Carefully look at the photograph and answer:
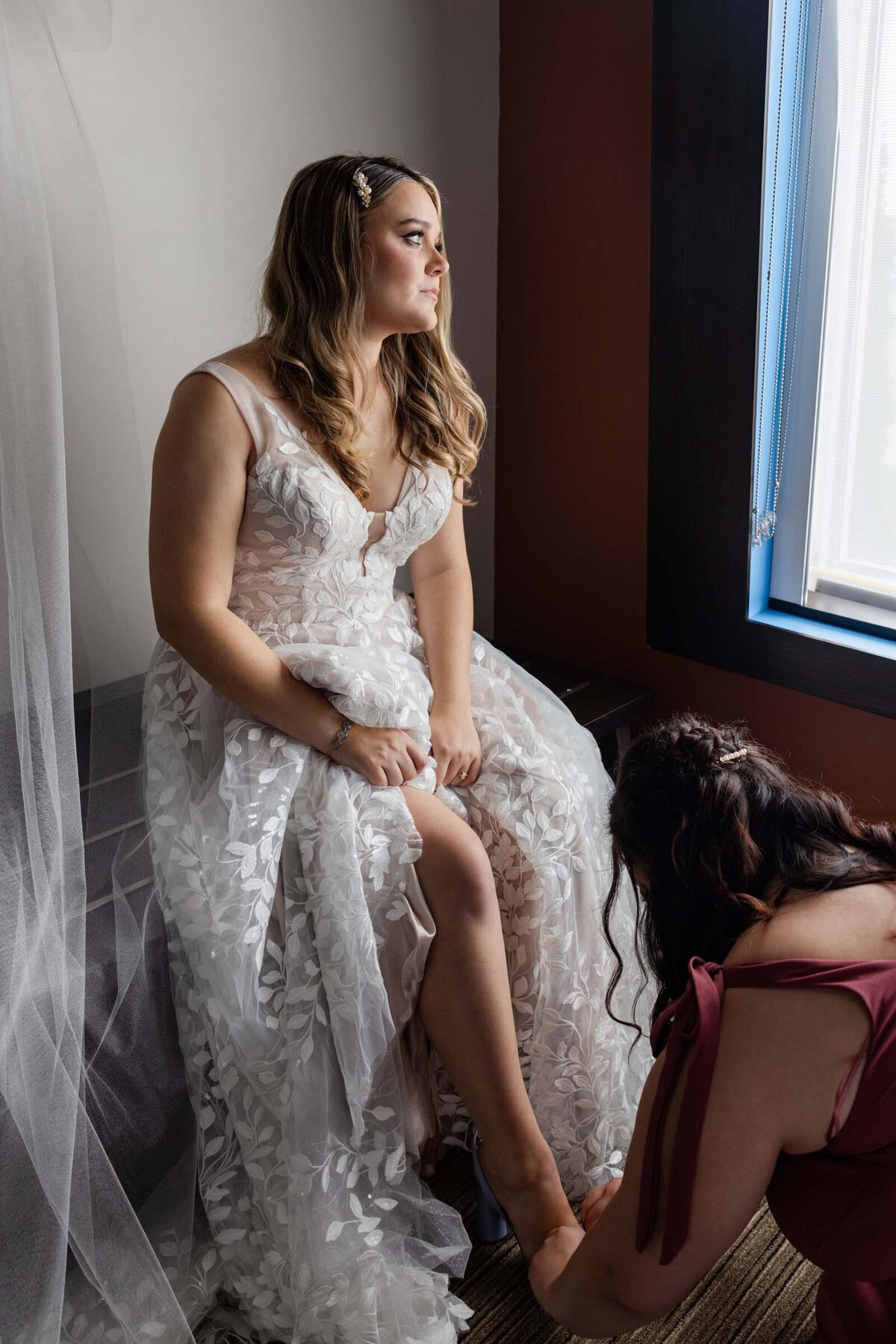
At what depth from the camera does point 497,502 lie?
265cm

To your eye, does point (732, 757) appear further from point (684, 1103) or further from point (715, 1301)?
point (715, 1301)

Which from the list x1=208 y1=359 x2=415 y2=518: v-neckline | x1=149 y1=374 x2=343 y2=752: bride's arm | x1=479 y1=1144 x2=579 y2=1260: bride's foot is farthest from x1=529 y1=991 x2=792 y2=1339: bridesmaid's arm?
x1=208 y1=359 x2=415 y2=518: v-neckline

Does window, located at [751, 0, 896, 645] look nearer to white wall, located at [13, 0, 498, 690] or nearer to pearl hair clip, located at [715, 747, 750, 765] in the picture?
white wall, located at [13, 0, 498, 690]

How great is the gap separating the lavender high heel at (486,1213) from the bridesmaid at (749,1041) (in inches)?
12.0

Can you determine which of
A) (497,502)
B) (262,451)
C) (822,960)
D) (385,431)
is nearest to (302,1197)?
(822,960)

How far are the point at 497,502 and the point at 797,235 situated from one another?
88 centimetres

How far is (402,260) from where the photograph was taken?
5.63ft

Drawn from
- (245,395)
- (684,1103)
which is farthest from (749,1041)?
(245,395)

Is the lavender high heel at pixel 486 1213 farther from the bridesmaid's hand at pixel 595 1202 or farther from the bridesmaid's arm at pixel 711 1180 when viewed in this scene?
the bridesmaid's arm at pixel 711 1180

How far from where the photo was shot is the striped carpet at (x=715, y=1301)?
147 cm

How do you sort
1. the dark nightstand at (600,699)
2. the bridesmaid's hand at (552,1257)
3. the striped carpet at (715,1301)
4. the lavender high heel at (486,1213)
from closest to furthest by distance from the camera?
1. the bridesmaid's hand at (552,1257)
2. the striped carpet at (715,1301)
3. the lavender high heel at (486,1213)
4. the dark nightstand at (600,699)

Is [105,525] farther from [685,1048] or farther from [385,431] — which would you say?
[685,1048]

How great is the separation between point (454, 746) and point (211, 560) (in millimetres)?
429

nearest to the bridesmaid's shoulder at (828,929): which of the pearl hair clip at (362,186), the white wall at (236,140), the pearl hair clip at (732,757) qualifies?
the pearl hair clip at (732,757)
